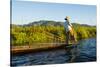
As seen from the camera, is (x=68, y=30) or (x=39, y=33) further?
(x=68, y=30)

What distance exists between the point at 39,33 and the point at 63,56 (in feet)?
1.33

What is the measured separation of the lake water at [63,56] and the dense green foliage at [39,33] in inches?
4.8

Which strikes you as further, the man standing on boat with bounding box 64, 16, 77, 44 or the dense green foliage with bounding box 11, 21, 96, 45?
the man standing on boat with bounding box 64, 16, 77, 44

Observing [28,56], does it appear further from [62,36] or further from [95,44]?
[95,44]

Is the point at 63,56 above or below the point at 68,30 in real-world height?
below

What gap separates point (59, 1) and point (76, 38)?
0.50 m

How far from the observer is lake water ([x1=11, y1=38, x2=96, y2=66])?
241cm

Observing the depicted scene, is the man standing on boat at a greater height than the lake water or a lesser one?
greater

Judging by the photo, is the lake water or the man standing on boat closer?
the lake water

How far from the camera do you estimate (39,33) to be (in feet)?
8.19

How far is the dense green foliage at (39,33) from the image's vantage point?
7.82 ft

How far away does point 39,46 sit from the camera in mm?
2490

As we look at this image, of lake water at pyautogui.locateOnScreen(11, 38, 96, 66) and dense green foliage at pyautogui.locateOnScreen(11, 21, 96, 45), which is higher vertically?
dense green foliage at pyautogui.locateOnScreen(11, 21, 96, 45)

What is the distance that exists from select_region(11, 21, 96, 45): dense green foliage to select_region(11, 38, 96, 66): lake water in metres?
0.12
